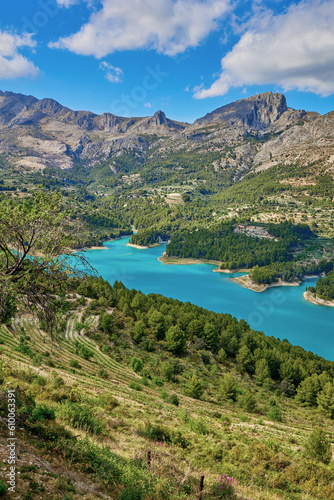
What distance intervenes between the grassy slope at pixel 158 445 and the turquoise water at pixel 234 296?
4824 centimetres

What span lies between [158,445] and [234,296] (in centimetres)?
8855

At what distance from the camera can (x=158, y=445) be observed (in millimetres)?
13352

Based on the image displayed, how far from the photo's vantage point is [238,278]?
387 feet

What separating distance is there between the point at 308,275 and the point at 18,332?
412 feet

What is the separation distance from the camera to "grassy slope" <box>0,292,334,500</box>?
8336mm

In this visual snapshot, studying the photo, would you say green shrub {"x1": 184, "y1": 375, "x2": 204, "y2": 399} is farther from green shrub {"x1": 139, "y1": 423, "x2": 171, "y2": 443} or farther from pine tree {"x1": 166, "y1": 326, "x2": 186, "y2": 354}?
green shrub {"x1": 139, "y1": 423, "x2": 171, "y2": 443}

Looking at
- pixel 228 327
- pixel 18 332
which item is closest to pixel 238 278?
pixel 228 327

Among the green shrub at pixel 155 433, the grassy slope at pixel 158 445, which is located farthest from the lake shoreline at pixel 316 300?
the green shrub at pixel 155 433

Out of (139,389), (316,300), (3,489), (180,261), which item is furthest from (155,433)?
(180,261)

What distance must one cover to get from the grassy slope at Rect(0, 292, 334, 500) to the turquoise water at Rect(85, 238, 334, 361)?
48245 mm

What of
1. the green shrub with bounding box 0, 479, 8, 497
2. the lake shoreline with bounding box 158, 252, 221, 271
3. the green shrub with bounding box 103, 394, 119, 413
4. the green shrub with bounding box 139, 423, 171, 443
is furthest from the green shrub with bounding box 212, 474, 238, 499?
the lake shoreline with bounding box 158, 252, 221, 271

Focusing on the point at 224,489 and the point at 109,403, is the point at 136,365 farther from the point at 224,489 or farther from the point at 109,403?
the point at 224,489

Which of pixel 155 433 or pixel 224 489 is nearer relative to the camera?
pixel 224 489

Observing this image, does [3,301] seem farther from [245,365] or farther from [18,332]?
[245,365]
